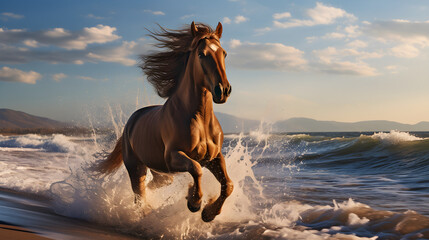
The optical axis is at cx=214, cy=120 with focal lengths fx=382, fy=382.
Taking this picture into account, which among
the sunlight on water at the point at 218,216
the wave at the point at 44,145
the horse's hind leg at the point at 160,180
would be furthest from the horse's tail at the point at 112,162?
the wave at the point at 44,145

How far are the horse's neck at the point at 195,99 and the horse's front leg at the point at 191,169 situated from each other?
0.40m

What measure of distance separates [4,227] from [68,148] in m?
19.4

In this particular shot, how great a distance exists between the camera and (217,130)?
3.56 meters

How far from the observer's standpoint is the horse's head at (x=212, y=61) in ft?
9.75

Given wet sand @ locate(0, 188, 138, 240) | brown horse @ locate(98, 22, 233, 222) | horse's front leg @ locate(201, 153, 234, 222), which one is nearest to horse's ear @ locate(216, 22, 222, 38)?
brown horse @ locate(98, 22, 233, 222)

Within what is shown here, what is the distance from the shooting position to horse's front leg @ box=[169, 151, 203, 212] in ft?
10.5

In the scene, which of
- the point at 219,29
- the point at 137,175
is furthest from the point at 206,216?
the point at 219,29

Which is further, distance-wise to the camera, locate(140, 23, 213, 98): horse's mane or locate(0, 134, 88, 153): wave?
locate(0, 134, 88, 153): wave

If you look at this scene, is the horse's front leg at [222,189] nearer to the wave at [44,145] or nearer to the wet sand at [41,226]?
the wet sand at [41,226]

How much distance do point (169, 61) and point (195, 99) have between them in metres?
0.71

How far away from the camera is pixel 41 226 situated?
3.52m

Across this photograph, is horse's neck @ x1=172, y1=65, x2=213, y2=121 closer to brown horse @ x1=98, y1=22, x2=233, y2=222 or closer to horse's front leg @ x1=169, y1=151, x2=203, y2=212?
brown horse @ x1=98, y1=22, x2=233, y2=222

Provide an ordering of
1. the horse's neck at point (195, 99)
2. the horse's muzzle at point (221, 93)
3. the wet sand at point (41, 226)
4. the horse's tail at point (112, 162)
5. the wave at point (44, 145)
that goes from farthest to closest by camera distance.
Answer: the wave at point (44, 145)
the horse's tail at point (112, 162)
the horse's neck at point (195, 99)
the wet sand at point (41, 226)
the horse's muzzle at point (221, 93)

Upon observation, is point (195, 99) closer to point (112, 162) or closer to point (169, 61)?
point (169, 61)
